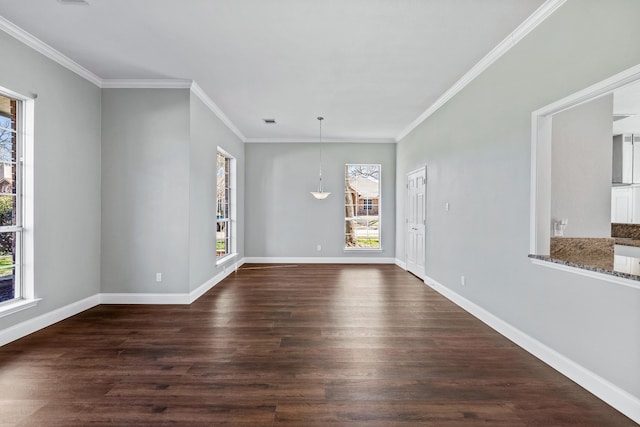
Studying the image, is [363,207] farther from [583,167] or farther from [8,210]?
[8,210]

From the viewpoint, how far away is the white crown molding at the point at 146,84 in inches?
161

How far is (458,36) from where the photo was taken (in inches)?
119

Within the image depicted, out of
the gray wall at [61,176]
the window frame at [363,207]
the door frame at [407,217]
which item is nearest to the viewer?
the gray wall at [61,176]

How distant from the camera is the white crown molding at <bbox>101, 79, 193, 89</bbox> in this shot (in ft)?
13.5

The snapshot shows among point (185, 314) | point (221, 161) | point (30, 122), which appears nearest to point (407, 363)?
point (185, 314)

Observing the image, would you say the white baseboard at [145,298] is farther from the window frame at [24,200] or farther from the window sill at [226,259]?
the window sill at [226,259]

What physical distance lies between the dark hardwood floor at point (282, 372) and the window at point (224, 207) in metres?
2.14

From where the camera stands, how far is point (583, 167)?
9.21 ft

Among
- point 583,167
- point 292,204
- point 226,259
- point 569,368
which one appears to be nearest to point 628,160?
point 583,167

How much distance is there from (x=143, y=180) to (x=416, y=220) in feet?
15.0

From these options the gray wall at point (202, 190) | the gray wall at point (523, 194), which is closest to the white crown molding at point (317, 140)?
the gray wall at point (202, 190)

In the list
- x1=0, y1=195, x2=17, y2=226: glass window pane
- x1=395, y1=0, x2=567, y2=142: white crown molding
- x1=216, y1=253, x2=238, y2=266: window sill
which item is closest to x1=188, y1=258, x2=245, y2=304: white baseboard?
x1=216, y1=253, x2=238, y2=266: window sill

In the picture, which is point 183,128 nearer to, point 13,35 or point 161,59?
point 161,59

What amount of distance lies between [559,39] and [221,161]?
537 centimetres
